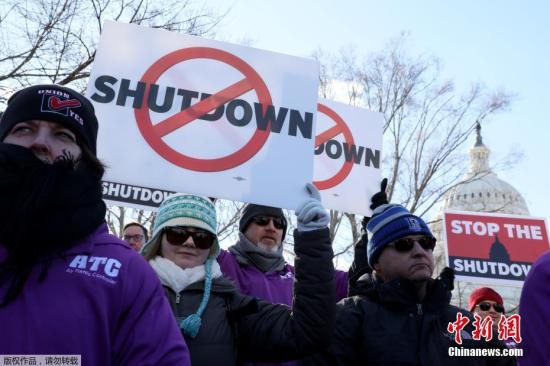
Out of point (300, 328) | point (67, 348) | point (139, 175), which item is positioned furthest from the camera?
point (139, 175)

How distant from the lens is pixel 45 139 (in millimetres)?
1546

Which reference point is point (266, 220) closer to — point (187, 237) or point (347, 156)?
point (187, 237)

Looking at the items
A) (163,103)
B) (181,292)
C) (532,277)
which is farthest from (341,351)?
(163,103)

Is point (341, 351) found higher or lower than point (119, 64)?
lower

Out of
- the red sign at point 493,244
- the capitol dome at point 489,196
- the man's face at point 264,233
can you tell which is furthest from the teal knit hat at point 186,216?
the capitol dome at point 489,196

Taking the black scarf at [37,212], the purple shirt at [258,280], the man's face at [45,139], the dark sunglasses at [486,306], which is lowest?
the black scarf at [37,212]

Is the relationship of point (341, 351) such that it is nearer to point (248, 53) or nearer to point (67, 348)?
point (67, 348)

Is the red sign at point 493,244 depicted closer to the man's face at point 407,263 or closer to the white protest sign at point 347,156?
the white protest sign at point 347,156

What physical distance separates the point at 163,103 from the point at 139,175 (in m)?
0.54

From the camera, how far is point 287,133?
353 cm

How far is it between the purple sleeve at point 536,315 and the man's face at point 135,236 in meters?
3.94

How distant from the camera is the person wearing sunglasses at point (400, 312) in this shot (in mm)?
2316

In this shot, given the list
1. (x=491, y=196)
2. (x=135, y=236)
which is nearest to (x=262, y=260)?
(x=135, y=236)

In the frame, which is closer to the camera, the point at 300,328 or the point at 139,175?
the point at 300,328
